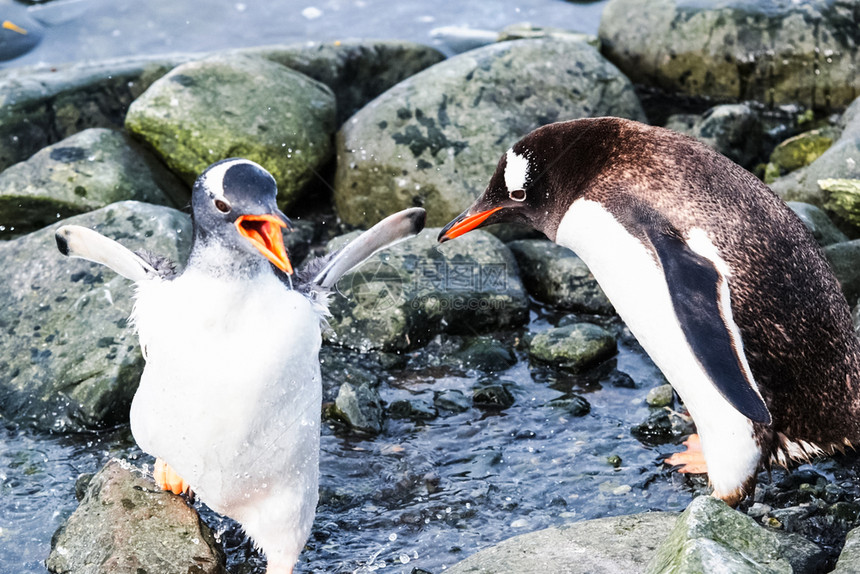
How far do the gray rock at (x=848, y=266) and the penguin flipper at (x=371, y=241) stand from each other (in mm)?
2554

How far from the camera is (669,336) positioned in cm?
356

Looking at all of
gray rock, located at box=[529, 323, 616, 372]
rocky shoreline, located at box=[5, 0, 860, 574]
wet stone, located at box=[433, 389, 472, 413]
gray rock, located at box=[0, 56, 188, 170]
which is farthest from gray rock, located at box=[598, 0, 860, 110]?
wet stone, located at box=[433, 389, 472, 413]

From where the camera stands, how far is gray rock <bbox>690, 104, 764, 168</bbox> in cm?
656

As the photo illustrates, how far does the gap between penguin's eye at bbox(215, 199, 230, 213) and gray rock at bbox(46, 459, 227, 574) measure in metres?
1.29

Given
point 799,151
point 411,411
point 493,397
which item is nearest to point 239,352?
point 411,411

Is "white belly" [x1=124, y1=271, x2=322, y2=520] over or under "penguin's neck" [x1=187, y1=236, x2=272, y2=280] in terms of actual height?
under

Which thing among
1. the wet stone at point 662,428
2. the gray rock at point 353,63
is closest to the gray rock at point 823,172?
the wet stone at point 662,428

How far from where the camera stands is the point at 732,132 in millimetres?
6605

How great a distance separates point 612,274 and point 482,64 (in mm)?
3121

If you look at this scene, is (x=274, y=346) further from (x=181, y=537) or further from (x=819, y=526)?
(x=819, y=526)

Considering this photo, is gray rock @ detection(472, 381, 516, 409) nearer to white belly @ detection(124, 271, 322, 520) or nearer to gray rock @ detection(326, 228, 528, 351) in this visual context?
gray rock @ detection(326, 228, 528, 351)

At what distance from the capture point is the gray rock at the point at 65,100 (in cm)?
638

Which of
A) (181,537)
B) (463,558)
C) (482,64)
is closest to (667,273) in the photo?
(463,558)

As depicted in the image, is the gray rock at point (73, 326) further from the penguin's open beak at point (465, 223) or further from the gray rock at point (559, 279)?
the gray rock at point (559, 279)
